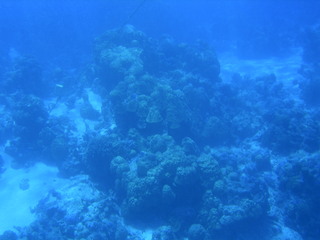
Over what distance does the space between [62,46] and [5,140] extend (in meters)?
18.5

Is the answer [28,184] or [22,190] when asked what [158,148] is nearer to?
[28,184]

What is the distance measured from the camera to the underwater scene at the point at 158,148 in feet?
32.6

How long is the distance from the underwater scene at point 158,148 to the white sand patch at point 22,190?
0.20 feet

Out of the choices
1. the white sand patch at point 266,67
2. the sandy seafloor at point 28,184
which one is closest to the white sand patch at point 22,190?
the sandy seafloor at point 28,184

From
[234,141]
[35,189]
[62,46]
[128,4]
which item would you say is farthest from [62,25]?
[234,141]

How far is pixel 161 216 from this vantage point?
34.1 feet

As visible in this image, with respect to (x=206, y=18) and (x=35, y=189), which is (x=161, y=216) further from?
(x=206, y=18)

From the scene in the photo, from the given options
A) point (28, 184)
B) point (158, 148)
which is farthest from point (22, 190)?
point (158, 148)

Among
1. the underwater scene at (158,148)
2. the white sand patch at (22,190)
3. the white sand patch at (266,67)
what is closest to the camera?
the underwater scene at (158,148)

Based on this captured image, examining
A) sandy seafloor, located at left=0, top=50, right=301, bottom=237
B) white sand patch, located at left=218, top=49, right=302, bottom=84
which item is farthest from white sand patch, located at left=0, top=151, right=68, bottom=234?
white sand patch, located at left=218, top=49, right=302, bottom=84

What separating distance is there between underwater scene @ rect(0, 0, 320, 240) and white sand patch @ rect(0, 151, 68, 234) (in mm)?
62

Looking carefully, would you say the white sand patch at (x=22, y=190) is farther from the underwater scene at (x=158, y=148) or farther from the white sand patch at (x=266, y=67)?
the white sand patch at (x=266, y=67)

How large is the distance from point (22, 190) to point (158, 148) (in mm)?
7998

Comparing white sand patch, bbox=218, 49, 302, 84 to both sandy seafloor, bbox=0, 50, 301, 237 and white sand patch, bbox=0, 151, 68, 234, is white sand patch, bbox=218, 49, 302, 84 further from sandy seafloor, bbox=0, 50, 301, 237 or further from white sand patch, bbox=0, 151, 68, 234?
white sand patch, bbox=0, 151, 68, 234
